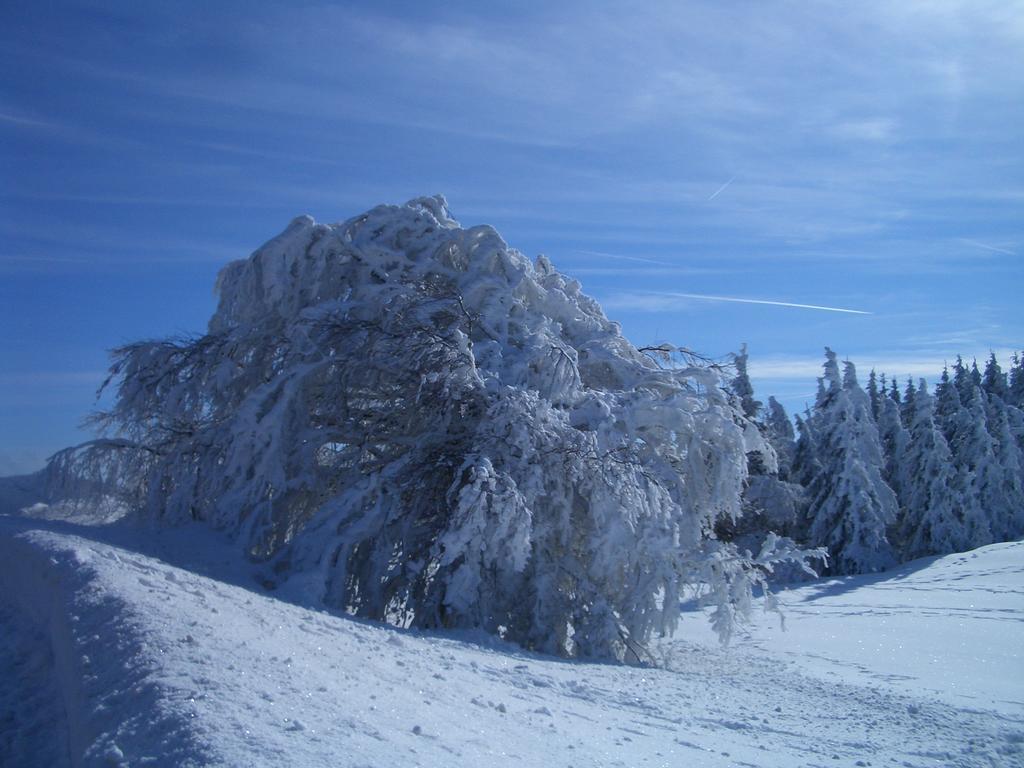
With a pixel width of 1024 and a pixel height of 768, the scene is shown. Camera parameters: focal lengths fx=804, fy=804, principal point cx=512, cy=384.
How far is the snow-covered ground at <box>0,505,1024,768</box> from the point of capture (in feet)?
12.5

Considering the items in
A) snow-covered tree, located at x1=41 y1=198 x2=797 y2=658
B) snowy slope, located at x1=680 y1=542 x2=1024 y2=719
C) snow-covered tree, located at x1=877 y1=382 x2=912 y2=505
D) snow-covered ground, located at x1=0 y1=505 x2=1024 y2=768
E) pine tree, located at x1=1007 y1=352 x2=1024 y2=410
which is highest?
pine tree, located at x1=1007 y1=352 x2=1024 y2=410

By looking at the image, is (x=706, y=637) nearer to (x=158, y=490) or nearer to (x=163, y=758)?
(x=158, y=490)

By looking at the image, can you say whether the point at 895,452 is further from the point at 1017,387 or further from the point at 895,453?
the point at 1017,387

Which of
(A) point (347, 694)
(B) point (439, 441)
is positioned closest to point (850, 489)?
(B) point (439, 441)

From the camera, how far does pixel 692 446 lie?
1228 centimetres

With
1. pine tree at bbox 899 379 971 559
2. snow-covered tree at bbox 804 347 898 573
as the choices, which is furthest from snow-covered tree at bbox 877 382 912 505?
snow-covered tree at bbox 804 347 898 573

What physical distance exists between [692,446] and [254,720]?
944cm

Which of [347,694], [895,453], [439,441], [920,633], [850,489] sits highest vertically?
[895,453]

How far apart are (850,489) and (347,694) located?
31028mm

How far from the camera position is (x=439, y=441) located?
11258mm

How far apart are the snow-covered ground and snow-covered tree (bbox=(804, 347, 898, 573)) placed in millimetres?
22250

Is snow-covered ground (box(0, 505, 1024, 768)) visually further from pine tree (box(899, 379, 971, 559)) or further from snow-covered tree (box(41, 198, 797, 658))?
pine tree (box(899, 379, 971, 559))

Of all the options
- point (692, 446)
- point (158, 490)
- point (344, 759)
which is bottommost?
point (344, 759)

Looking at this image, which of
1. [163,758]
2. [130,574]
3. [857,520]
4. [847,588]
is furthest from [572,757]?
[857,520]
